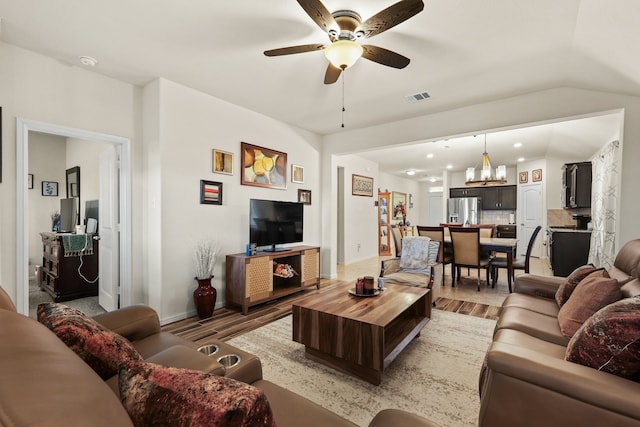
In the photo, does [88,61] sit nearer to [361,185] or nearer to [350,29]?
[350,29]

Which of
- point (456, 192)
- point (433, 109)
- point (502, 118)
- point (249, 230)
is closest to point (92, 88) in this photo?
point (249, 230)

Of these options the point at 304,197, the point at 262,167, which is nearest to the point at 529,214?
the point at 304,197

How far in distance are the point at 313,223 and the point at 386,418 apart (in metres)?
4.51

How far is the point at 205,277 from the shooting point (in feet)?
11.3

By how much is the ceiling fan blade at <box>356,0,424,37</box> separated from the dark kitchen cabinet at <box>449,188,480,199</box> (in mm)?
8655

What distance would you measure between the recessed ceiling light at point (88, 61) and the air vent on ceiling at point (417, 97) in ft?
11.3

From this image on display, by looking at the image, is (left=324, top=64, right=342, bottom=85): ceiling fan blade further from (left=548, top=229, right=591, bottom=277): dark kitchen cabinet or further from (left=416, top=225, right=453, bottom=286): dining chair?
(left=548, top=229, right=591, bottom=277): dark kitchen cabinet

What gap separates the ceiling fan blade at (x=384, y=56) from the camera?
7.29 feet

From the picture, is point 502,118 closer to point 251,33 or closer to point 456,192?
point 251,33

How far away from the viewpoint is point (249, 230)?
3979mm

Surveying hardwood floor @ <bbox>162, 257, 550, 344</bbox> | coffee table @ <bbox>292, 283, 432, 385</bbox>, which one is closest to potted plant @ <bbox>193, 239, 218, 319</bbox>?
hardwood floor @ <bbox>162, 257, 550, 344</bbox>

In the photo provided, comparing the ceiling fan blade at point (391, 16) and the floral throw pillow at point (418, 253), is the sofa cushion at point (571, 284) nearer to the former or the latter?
the floral throw pillow at point (418, 253)

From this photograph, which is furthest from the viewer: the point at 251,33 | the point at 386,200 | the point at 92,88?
the point at 386,200

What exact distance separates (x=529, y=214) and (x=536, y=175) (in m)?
1.08
